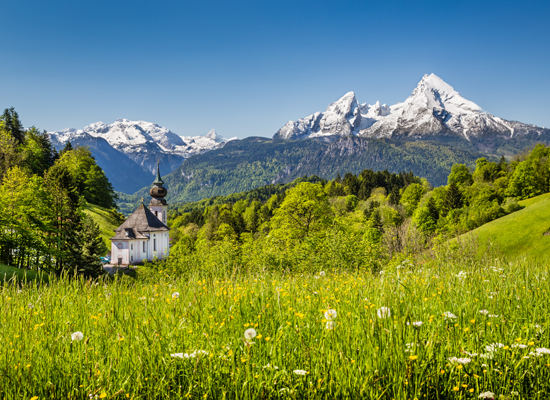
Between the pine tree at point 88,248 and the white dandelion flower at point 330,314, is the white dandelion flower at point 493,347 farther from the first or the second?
the pine tree at point 88,248

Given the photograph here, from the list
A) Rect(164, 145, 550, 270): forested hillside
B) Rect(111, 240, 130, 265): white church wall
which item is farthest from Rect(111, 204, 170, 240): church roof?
Rect(164, 145, 550, 270): forested hillside

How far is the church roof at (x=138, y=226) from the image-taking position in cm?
7325

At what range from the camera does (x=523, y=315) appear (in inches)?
149

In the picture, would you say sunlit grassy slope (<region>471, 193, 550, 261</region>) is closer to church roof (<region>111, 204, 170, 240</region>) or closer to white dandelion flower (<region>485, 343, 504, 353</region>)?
white dandelion flower (<region>485, 343, 504, 353</region>)

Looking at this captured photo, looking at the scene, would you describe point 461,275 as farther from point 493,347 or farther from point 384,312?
point 384,312

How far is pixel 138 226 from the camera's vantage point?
7681 centimetres

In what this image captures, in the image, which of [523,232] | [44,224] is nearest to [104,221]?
[44,224]

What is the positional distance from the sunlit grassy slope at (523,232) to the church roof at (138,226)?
210 ft

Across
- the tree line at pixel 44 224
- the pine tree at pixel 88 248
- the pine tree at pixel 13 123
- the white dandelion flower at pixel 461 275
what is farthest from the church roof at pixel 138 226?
the white dandelion flower at pixel 461 275

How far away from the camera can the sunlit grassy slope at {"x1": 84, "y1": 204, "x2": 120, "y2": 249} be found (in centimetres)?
7372

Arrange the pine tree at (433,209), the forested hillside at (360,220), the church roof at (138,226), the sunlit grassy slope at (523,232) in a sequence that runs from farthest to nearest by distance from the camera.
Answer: the pine tree at (433,209), the church roof at (138,226), the sunlit grassy slope at (523,232), the forested hillside at (360,220)

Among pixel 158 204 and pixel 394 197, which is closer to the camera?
pixel 158 204

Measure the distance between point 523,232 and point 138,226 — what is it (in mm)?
72948

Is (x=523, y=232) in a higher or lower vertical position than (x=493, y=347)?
lower
